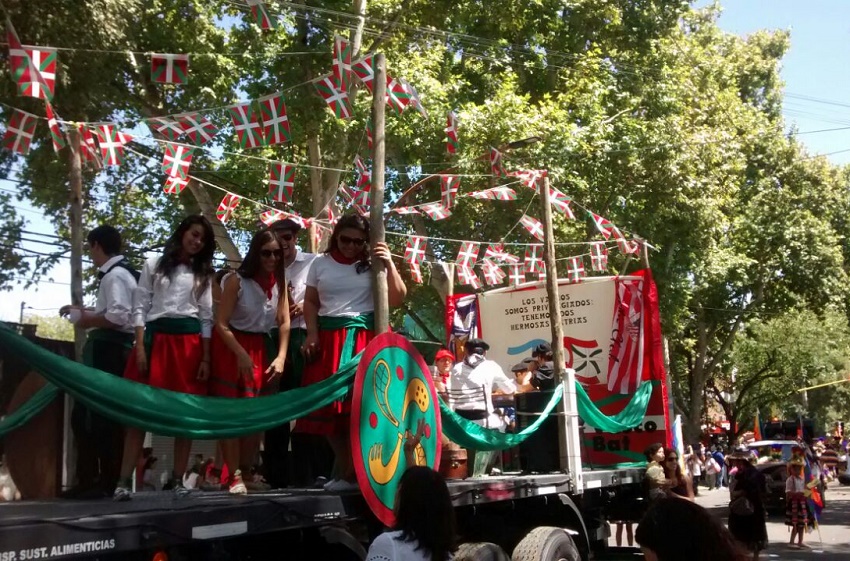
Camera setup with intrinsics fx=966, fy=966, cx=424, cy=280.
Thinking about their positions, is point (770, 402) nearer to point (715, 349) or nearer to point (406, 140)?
point (715, 349)

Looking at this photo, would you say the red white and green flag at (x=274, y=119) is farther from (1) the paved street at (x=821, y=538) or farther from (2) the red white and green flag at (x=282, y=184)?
(1) the paved street at (x=821, y=538)

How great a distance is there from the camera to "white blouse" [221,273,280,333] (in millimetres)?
5656

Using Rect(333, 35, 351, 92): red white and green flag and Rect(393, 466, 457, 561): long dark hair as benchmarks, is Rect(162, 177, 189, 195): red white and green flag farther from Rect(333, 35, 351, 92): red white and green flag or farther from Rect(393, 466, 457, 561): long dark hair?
Rect(393, 466, 457, 561): long dark hair

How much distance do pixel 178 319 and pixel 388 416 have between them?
1281 mm

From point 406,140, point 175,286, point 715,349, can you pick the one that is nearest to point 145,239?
point 406,140

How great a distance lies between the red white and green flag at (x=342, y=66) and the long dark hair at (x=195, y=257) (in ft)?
9.80

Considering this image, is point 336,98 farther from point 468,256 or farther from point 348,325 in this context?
point 468,256

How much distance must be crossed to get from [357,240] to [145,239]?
56.6 feet

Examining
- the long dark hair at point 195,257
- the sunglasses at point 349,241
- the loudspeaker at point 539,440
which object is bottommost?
the loudspeaker at point 539,440

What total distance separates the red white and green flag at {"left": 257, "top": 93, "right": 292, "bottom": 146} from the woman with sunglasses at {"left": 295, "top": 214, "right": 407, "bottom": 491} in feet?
11.2

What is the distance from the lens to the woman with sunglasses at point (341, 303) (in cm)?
571

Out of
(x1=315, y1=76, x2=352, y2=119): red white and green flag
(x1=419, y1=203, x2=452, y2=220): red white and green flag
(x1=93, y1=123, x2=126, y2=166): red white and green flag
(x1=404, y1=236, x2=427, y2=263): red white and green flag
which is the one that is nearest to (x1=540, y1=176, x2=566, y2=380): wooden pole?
(x1=315, y1=76, x2=352, y2=119): red white and green flag

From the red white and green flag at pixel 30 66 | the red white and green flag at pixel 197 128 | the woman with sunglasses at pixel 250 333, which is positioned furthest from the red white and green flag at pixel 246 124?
the woman with sunglasses at pixel 250 333

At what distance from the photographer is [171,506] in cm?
418
